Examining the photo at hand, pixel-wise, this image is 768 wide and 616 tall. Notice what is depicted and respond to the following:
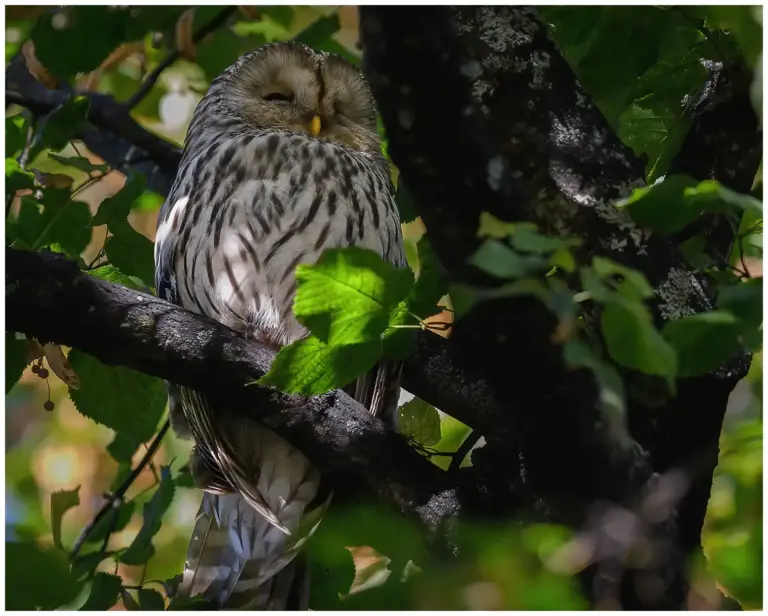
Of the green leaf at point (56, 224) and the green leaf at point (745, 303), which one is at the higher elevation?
the green leaf at point (745, 303)

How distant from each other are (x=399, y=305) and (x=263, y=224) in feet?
2.78

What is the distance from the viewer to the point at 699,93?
164cm

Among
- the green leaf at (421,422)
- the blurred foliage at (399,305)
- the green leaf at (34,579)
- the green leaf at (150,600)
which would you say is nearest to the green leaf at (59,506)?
the blurred foliage at (399,305)

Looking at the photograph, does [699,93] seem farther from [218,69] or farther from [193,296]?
[218,69]

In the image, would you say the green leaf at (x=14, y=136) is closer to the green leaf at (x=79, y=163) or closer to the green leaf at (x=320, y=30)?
the green leaf at (x=79, y=163)

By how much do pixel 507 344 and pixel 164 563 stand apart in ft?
4.13

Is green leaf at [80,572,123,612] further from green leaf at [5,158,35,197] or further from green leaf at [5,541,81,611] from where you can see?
green leaf at [5,158,35,197]

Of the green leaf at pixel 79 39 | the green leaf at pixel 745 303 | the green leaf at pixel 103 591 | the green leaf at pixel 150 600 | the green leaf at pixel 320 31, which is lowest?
the green leaf at pixel 150 600

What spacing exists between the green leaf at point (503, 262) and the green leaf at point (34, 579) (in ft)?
2.20

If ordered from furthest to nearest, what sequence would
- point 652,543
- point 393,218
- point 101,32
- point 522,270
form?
point 393,218 → point 101,32 → point 652,543 → point 522,270

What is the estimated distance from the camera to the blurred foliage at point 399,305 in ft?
2.96

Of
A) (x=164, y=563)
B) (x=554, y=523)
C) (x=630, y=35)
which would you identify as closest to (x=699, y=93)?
(x=630, y=35)

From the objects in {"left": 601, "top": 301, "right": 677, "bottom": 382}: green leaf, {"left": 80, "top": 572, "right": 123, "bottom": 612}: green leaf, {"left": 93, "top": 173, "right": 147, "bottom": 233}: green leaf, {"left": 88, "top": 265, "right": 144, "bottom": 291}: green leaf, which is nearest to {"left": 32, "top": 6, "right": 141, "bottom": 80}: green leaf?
{"left": 93, "top": 173, "right": 147, "bottom": 233}: green leaf

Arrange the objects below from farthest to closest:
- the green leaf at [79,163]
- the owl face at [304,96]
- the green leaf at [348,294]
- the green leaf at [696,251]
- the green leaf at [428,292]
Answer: the owl face at [304,96] → the green leaf at [79,163] → the green leaf at [696,251] → the green leaf at [428,292] → the green leaf at [348,294]
